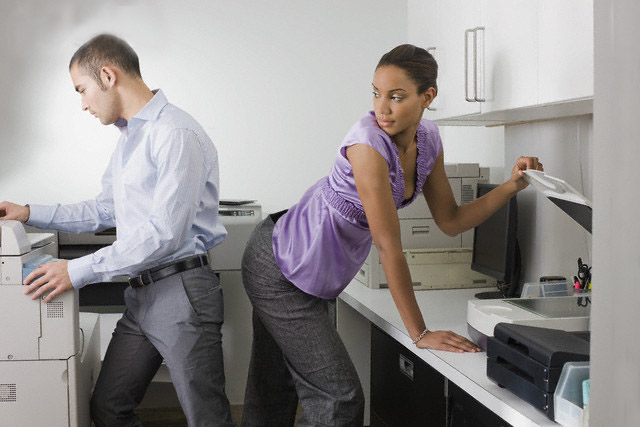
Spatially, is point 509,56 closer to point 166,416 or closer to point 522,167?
point 522,167

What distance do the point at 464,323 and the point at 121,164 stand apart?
1.14 metres

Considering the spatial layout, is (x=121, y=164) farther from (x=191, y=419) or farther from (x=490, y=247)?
(x=490, y=247)

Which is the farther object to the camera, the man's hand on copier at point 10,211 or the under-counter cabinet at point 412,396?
the man's hand on copier at point 10,211

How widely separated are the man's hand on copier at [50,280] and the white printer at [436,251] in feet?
3.82

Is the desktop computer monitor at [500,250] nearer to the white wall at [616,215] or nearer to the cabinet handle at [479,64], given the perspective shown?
the cabinet handle at [479,64]

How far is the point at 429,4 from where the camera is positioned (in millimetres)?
2553

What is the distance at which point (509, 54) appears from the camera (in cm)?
194

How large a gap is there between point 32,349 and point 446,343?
1.19m

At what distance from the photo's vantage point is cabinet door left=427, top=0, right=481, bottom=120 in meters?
2.18

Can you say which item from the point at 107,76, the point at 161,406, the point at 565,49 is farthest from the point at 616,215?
the point at 161,406

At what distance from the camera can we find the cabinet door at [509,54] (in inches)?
71.6

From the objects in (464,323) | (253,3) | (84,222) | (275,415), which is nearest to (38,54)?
(253,3)

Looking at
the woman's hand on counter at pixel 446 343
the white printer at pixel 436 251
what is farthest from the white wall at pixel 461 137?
the woman's hand on counter at pixel 446 343

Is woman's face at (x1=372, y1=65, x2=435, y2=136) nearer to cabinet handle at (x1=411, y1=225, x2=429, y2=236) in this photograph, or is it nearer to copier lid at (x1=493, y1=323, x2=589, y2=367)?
copier lid at (x1=493, y1=323, x2=589, y2=367)
